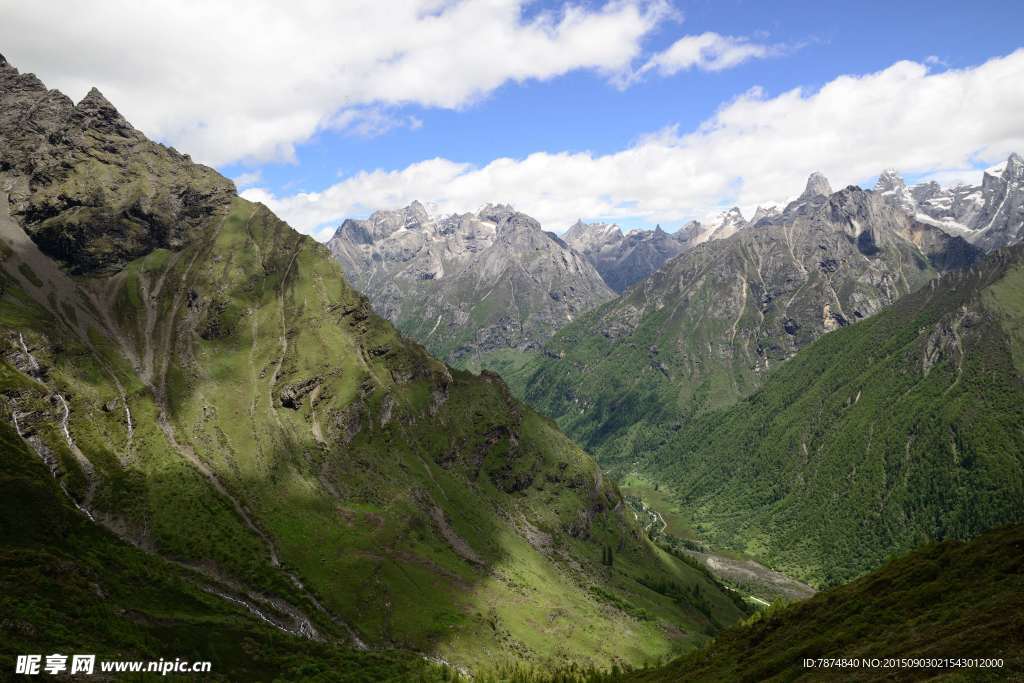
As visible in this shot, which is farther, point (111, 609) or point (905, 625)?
point (111, 609)

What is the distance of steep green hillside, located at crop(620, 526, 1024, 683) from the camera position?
75.9m

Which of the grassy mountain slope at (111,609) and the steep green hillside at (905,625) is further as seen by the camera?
the grassy mountain slope at (111,609)

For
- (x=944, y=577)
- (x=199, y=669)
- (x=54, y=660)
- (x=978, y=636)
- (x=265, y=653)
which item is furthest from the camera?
(x=265, y=653)

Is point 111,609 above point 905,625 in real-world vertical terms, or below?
above

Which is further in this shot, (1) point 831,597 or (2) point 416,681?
(2) point 416,681

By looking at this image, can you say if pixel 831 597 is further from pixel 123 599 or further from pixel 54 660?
pixel 123 599

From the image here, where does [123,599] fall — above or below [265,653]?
above

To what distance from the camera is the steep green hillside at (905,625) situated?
249 ft

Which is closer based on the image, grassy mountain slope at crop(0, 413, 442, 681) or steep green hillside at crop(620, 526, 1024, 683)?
steep green hillside at crop(620, 526, 1024, 683)

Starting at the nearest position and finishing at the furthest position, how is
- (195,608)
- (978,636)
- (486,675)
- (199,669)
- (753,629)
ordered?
(978,636)
(199,669)
(753,629)
(195,608)
(486,675)

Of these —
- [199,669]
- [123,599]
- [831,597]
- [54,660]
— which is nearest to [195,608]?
[123,599]

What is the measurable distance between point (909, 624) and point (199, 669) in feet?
Answer: 450

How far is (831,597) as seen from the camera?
134 m

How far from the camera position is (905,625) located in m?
100
